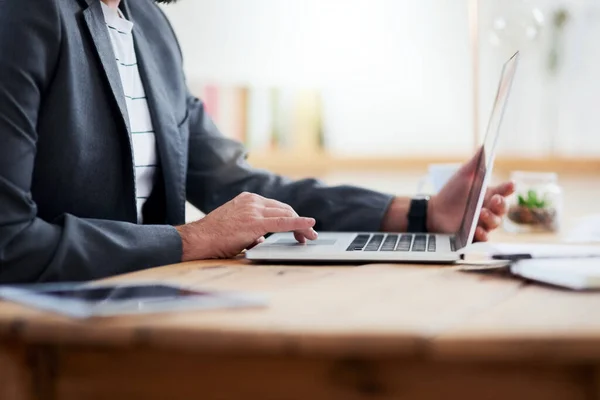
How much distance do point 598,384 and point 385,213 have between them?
0.88 meters

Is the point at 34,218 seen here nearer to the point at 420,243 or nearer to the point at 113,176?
the point at 113,176

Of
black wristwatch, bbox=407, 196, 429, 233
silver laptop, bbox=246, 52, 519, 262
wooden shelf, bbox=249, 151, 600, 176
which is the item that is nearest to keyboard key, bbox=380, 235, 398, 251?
silver laptop, bbox=246, 52, 519, 262

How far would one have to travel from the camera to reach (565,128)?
337 centimetres

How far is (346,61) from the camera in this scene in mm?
3480

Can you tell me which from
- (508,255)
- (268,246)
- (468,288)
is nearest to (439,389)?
(468,288)

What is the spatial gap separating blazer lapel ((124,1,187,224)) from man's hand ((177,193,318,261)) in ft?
0.82

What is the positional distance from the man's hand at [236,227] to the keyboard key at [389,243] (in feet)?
0.35

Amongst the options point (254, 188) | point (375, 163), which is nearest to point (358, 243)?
point (254, 188)

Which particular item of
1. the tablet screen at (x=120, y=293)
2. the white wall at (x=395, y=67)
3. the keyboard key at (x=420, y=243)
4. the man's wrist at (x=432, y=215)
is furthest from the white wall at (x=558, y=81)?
the tablet screen at (x=120, y=293)

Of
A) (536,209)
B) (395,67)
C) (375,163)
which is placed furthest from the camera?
(395,67)

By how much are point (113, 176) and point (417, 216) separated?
0.56m

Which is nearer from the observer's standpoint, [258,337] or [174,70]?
[258,337]

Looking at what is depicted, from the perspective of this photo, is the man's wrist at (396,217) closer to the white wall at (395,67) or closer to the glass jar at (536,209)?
the glass jar at (536,209)

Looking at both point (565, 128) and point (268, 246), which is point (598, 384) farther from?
point (565, 128)
